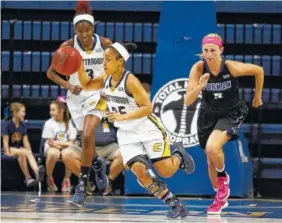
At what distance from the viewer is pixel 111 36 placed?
12.9 metres

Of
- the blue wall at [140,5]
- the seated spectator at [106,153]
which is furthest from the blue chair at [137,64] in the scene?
the seated spectator at [106,153]

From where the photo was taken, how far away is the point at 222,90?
25.6ft

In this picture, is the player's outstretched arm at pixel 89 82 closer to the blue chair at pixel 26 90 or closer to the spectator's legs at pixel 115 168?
the spectator's legs at pixel 115 168

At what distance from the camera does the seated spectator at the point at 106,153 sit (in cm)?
1054

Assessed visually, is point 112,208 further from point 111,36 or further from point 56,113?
point 111,36

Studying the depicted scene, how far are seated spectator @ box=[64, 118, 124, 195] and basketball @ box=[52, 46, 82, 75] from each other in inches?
98.6

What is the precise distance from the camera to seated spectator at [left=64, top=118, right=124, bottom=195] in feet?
34.6

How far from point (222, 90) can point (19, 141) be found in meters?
4.41

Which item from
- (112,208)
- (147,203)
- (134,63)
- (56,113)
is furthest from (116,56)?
(134,63)

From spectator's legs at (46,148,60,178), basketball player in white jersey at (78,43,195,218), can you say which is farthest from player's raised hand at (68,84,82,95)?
spectator's legs at (46,148,60,178)

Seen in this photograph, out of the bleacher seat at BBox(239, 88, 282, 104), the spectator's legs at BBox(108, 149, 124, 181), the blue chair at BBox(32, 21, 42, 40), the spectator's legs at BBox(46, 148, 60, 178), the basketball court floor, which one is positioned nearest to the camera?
the basketball court floor

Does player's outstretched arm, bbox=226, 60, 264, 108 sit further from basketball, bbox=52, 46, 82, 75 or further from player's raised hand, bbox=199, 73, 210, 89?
basketball, bbox=52, 46, 82, 75

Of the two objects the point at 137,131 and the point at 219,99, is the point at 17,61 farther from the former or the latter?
the point at 137,131

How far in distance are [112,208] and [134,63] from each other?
15.8 ft
